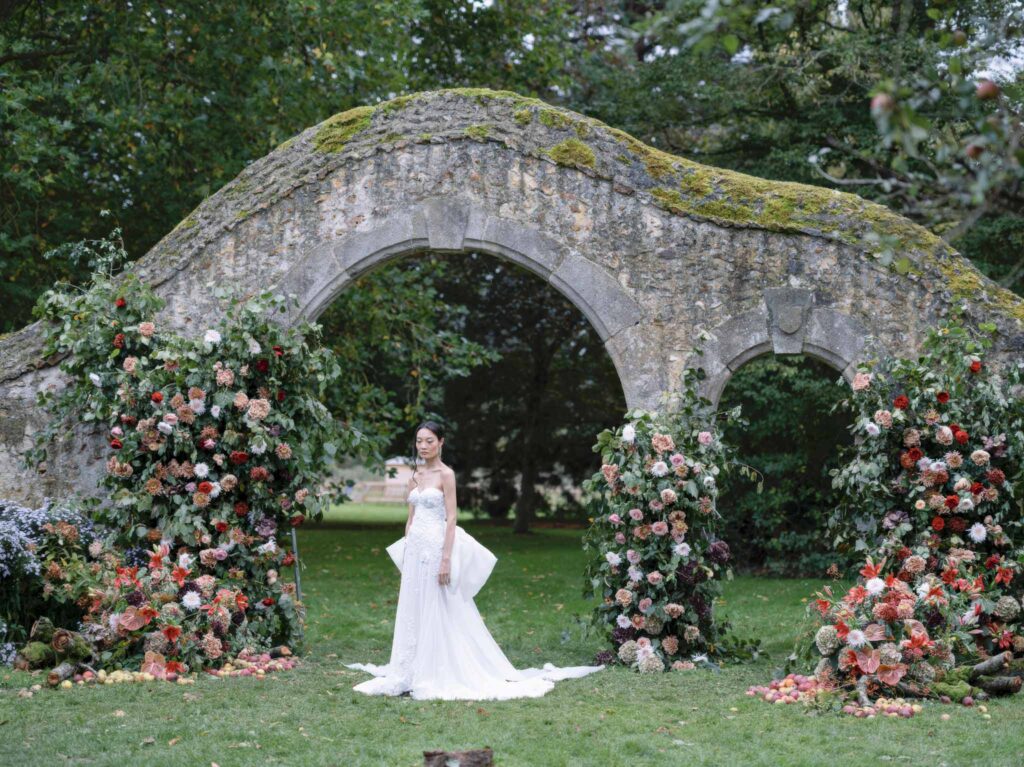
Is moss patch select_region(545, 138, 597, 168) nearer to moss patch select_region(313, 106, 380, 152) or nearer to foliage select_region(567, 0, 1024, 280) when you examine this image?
moss patch select_region(313, 106, 380, 152)

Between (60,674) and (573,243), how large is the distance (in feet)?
13.7

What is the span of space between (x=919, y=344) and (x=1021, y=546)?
141 centimetres

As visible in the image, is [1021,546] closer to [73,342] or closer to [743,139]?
[73,342]

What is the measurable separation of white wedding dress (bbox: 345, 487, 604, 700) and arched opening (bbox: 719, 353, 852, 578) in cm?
651

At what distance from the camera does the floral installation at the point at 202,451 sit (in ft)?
23.1

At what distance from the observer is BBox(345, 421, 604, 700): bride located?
21.2 ft

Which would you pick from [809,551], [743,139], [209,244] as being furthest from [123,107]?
[809,551]

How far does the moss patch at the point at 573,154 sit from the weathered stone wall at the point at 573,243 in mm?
11

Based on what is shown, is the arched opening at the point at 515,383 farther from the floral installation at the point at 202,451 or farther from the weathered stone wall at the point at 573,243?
the floral installation at the point at 202,451

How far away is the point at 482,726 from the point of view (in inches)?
214

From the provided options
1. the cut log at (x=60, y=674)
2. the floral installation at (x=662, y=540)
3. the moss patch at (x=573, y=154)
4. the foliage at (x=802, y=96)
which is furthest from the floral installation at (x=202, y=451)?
the foliage at (x=802, y=96)

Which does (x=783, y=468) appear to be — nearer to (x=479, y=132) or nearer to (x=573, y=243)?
(x=573, y=243)

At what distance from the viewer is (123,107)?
1120 cm

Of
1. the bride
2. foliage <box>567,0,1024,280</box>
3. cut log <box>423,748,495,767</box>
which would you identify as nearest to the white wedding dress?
the bride
